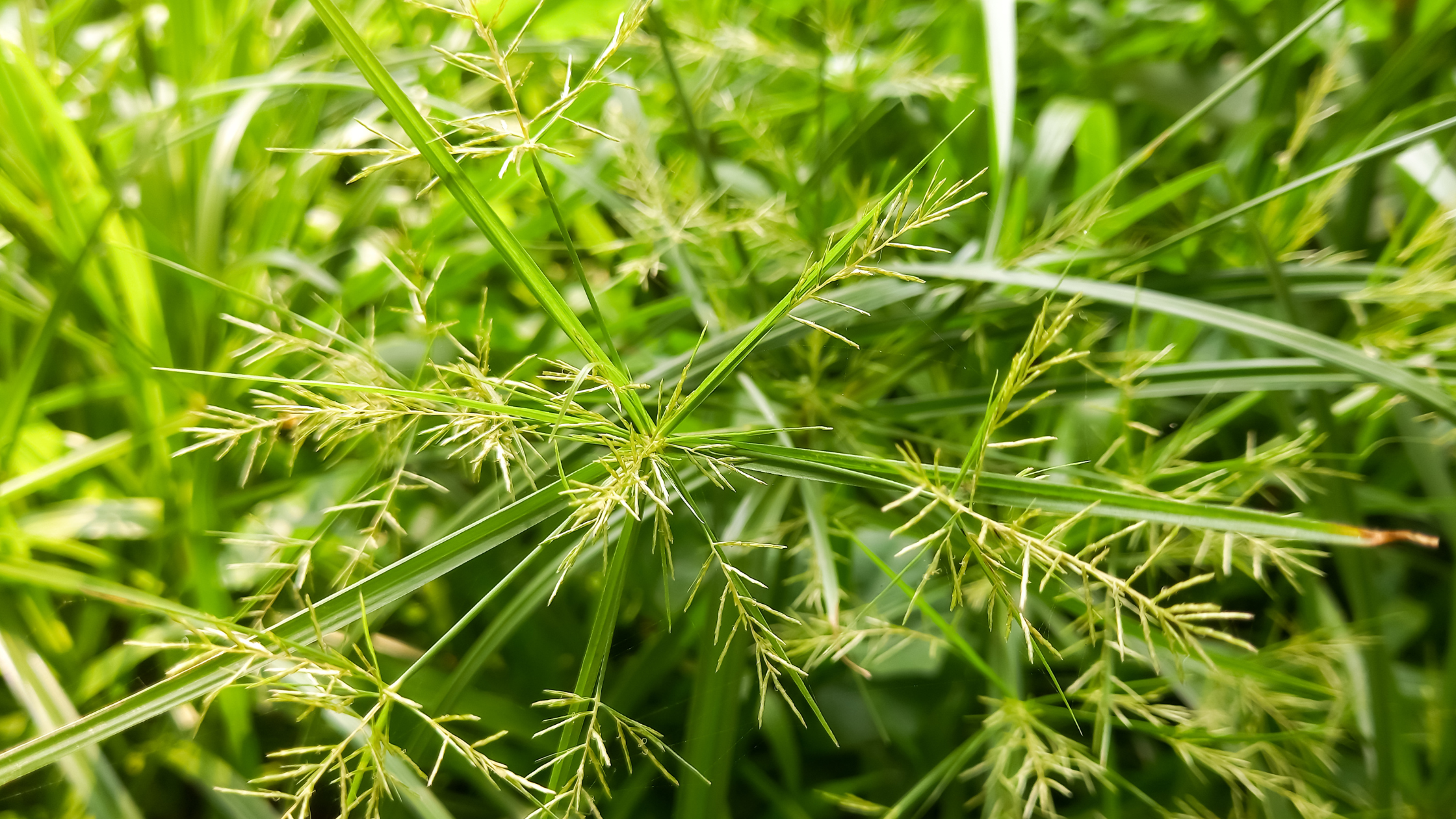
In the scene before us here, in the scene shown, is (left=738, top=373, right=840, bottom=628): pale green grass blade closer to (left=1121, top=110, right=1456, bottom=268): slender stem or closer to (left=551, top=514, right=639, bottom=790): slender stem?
(left=551, top=514, right=639, bottom=790): slender stem

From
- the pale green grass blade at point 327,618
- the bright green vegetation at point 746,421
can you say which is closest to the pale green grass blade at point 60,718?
the bright green vegetation at point 746,421

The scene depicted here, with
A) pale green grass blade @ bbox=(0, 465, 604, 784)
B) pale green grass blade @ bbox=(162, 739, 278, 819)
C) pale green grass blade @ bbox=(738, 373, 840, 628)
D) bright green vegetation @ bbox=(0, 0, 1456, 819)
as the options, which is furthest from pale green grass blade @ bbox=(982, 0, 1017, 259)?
pale green grass blade @ bbox=(162, 739, 278, 819)

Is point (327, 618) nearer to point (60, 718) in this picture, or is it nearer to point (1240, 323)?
point (60, 718)

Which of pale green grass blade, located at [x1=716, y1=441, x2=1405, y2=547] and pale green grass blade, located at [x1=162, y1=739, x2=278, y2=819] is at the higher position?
pale green grass blade, located at [x1=716, y1=441, x2=1405, y2=547]

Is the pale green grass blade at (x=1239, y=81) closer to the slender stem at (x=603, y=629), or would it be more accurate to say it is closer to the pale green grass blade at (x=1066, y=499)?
the pale green grass blade at (x=1066, y=499)

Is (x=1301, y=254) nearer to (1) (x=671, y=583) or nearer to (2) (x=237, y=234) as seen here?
(1) (x=671, y=583)

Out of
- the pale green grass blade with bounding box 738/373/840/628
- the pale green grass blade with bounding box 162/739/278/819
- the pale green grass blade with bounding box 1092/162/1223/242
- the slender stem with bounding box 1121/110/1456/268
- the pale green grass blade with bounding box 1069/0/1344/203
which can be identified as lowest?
the pale green grass blade with bounding box 162/739/278/819

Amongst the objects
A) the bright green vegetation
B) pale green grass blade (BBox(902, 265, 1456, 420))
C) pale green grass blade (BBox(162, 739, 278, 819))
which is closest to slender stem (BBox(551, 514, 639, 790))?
the bright green vegetation

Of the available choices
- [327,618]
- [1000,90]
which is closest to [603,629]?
[327,618]

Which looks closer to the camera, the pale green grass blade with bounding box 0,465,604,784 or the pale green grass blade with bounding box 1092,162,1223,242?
the pale green grass blade with bounding box 0,465,604,784
